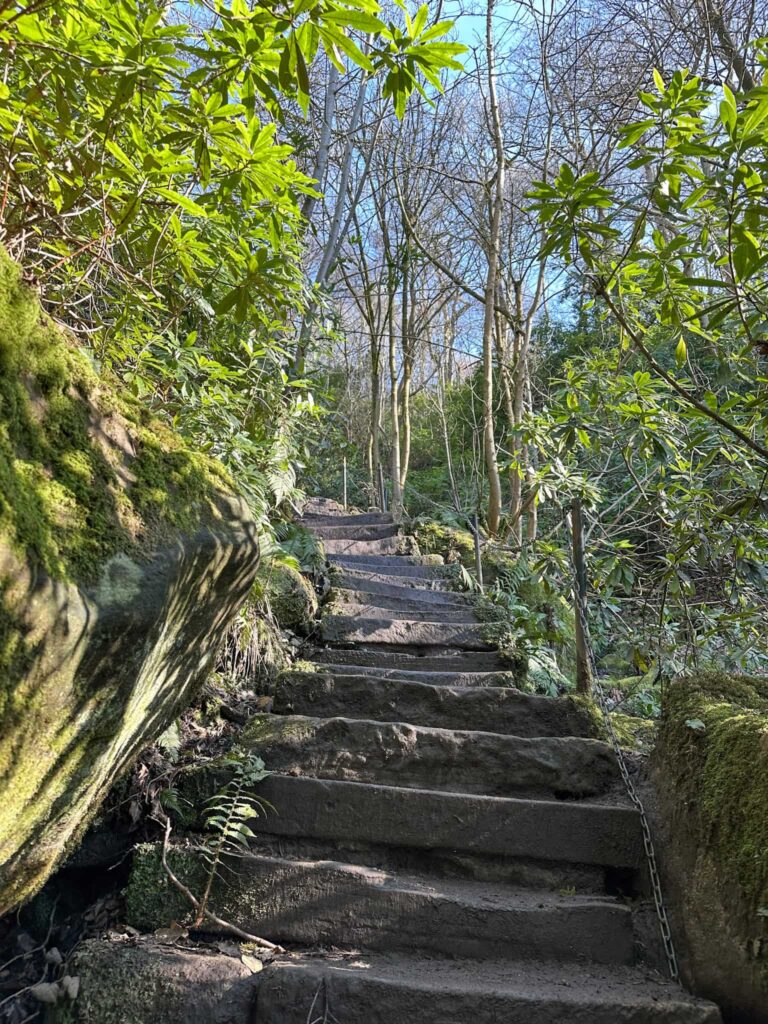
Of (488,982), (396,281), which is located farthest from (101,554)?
(396,281)

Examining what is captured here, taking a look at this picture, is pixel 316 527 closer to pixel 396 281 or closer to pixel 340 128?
pixel 396 281

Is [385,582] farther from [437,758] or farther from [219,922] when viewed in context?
[219,922]

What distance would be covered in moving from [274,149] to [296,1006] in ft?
7.95

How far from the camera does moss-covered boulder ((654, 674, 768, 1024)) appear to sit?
5.30ft

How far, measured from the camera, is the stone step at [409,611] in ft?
14.8

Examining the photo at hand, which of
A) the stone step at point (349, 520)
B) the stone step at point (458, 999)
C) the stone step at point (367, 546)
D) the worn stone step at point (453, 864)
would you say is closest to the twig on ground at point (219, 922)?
the stone step at point (458, 999)

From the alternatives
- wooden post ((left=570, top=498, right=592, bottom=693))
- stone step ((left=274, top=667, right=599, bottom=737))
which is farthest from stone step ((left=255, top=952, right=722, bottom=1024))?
wooden post ((left=570, top=498, right=592, bottom=693))

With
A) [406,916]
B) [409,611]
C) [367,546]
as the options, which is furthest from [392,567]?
[406,916]

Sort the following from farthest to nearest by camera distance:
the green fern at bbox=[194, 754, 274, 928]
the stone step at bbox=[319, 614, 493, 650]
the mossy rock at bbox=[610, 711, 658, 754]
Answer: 1. the stone step at bbox=[319, 614, 493, 650]
2. the mossy rock at bbox=[610, 711, 658, 754]
3. the green fern at bbox=[194, 754, 274, 928]

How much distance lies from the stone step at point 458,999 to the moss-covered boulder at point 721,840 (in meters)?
0.13

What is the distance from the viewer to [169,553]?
5.21 feet

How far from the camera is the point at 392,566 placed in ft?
19.3

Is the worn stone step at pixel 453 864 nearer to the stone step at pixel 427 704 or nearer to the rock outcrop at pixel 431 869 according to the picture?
the rock outcrop at pixel 431 869

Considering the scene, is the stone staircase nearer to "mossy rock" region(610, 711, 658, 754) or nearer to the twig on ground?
the twig on ground
